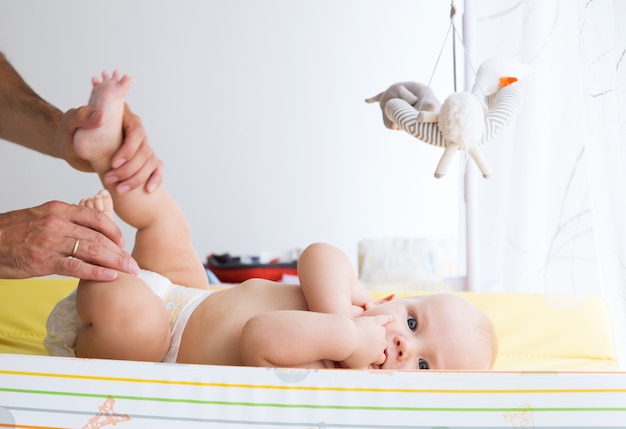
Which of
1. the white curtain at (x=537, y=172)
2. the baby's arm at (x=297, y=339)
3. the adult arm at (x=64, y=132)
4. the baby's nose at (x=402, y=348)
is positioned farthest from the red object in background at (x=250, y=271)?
the baby's arm at (x=297, y=339)

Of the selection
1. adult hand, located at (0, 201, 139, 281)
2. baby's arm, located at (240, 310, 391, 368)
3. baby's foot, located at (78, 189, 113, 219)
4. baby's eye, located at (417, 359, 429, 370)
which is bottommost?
baby's eye, located at (417, 359, 429, 370)

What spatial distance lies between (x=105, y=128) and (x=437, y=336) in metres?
0.64

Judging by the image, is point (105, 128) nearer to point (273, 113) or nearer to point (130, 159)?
point (130, 159)

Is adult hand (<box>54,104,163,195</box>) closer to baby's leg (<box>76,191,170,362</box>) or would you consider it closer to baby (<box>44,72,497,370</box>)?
baby (<box>44,72,497,370</box>)

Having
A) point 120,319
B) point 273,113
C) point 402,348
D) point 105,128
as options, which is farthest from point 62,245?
point 273,113

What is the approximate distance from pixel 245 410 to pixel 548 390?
27 cm

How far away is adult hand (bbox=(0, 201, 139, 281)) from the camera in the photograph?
94 cm

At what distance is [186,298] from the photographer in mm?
1125

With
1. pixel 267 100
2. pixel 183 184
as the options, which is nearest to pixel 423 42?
pixel 267 100

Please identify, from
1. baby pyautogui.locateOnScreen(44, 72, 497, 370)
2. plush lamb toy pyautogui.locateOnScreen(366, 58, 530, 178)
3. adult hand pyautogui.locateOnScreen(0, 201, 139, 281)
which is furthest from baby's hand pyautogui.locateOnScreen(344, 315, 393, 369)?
adult hand pyautogui.locateOnScreen(0, 201, 139, 281)

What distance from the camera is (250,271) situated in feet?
8.43

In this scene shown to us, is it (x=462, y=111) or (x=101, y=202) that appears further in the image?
(x=101, y=202)

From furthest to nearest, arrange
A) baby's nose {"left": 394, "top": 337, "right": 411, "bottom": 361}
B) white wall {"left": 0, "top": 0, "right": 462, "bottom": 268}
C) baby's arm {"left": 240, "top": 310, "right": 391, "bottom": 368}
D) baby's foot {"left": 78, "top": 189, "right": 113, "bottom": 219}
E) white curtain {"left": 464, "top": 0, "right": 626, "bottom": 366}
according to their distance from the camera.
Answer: white wall {"left": 0, "top": 0, "right": 462, "bottom": 268} < white curtain {"left": 464, "top": 0, "right": 626, "bottom": 366} < baby's foot {"left": 78, "top": 189, "right": 113, "bottom": 219} < baby's nose {"left": 394, "top": 337, "right": 411, "bottom": 361} < baby's arm {"left": 240, "top": 310, "right": 391, "bottom": 368}

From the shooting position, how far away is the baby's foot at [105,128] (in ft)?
3.56
